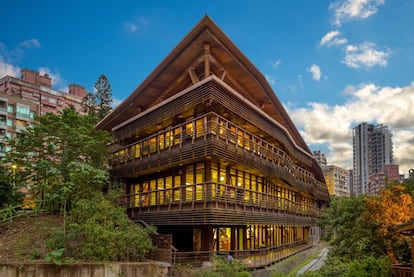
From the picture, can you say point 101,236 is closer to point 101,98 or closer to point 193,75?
point 193,75

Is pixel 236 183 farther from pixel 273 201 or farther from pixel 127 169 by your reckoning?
pixel 127 169

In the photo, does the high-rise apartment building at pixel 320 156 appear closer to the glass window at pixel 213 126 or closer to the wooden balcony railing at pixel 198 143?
the wooden balcony railing at pixel 198 143

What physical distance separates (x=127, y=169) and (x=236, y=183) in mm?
7802

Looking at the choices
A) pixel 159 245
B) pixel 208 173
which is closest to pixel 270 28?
pixel 208 173

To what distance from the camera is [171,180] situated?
79.0ft

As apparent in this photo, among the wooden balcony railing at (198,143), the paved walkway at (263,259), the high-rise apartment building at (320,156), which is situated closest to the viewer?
the wooden balcony railing at (198,143)

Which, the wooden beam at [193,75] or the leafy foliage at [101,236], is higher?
the wooden beam at [193,75]

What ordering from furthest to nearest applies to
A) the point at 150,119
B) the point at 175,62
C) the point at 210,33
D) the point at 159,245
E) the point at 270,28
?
the point at 270,28
the point at 150,119
the point at 175,62
the point at 210,33
the point at 159,245

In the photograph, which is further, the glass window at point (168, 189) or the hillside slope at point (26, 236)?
the glass window at point (168, 189)

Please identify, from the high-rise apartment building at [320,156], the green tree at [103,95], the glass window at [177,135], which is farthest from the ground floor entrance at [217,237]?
the high-rise apartment building at [320,156]

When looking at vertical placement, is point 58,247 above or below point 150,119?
below

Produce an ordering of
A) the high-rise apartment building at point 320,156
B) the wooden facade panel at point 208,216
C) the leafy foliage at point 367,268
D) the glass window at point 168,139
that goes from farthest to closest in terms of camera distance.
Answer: the high-rise apartment building at point 320,156 < the glass window at point 168,139 < the wooden facade panel at point 208,216 < the leafy foliage at point 367,268

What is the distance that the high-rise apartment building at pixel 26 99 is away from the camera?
217 feet

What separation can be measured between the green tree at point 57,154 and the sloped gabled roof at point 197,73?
5.05m
